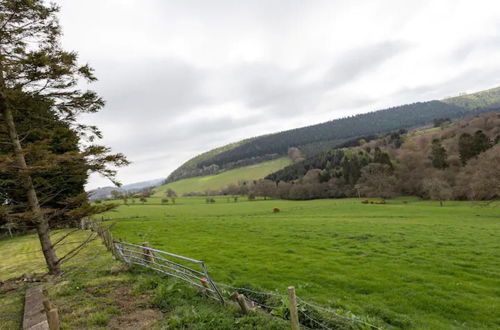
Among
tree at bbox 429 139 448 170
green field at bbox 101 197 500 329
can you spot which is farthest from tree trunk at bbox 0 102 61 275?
tree at bbox 429 139 448 170

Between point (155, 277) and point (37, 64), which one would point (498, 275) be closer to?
point (155, 277)

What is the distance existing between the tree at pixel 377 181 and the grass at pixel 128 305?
7651 centimetres

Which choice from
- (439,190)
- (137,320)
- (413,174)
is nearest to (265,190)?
(413,174)

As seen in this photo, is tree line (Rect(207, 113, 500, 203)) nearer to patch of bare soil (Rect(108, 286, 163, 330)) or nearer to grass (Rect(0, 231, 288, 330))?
grass (Rect(0, 231, 288, 330))

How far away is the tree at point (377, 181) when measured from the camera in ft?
252

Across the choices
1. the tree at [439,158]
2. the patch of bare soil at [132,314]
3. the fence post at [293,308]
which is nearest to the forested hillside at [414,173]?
the tree at [439,158]

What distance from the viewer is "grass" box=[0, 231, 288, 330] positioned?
8.24 metres

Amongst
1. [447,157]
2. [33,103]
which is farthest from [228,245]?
[447,157]

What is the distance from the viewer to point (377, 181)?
78312mm

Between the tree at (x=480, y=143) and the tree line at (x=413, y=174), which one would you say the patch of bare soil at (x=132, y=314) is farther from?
the tree at (x=480, y=143)

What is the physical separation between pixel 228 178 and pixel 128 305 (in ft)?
559

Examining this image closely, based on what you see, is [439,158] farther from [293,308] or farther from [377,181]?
[293,308]

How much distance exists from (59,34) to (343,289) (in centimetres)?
1707

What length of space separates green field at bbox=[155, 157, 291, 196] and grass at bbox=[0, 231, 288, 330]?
496 ft
